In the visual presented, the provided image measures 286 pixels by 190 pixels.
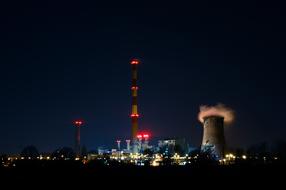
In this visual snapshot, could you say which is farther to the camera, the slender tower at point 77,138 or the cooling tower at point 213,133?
the slender tower at point 77,138

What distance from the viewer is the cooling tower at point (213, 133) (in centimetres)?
5800

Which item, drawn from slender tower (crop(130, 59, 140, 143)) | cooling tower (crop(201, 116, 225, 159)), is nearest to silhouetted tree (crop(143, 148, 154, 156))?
slender tower (crop(130, 59, 140, 143))

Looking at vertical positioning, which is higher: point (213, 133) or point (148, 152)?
point (213, 133)

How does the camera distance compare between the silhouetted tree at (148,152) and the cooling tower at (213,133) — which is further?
the silhouetted tree at (148,152)

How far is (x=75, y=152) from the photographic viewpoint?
89.9m

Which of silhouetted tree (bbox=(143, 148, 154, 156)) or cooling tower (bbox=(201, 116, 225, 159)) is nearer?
cooling tower (bbox=(201, 116, 225, 159))

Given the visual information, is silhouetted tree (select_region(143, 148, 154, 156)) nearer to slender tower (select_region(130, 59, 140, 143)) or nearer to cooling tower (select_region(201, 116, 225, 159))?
slender tower (select_region(130, 59, 140, 143))

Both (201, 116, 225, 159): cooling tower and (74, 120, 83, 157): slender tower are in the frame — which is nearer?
(201, 116, 225, 159): cooling tower

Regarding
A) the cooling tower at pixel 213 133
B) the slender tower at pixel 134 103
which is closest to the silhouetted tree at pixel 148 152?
the slender tower at pixel 134 103

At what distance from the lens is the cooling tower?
2283 inches

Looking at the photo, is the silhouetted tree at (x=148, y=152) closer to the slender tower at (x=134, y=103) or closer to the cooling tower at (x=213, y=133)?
the slender tower at (x=134, y=103)

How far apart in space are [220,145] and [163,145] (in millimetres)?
26560

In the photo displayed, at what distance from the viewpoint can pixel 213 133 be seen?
5819 centimetres

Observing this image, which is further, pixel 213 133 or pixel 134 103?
pixel 134 103
